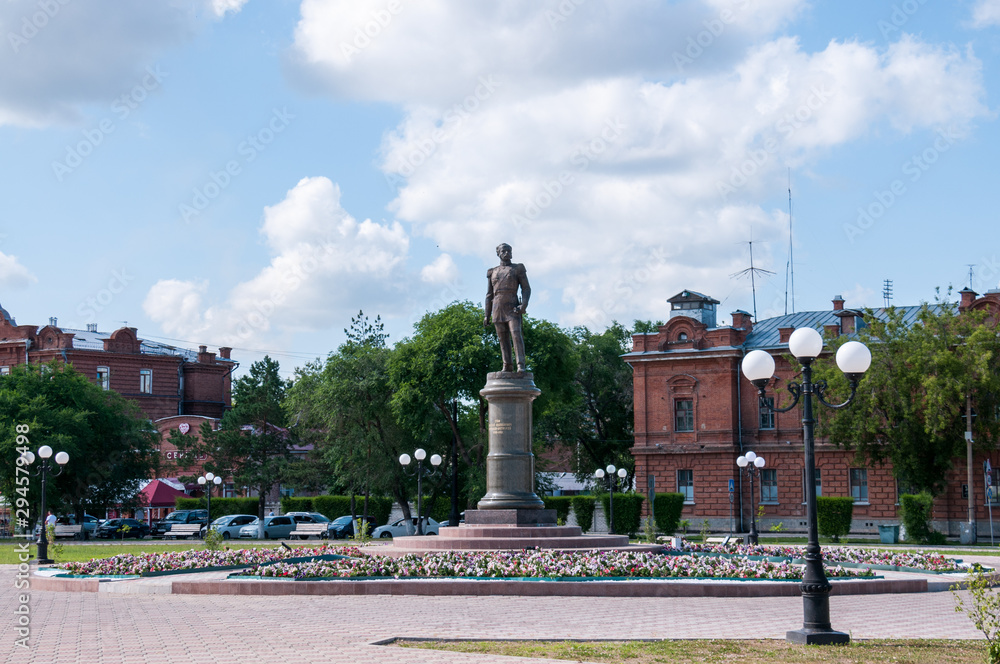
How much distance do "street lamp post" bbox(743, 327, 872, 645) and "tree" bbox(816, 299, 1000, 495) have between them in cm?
3205

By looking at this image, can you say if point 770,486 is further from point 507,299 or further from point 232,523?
point 507,299

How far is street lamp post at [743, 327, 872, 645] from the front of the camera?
1179cm

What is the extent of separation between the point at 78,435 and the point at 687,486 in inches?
1139

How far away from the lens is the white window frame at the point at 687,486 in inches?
2165

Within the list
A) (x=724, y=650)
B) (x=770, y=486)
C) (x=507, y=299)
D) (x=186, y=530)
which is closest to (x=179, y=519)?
(x=186, y=530)

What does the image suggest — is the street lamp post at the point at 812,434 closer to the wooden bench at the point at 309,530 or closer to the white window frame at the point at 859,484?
the wooden bench at the point at 309,530

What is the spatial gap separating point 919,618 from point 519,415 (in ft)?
33.1

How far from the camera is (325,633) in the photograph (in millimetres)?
12477

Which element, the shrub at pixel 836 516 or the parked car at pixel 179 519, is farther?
the parked car at pixel 179 519

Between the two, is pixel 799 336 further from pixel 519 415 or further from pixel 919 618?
pixel 519 415

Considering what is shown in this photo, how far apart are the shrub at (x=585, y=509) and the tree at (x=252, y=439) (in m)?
18.8

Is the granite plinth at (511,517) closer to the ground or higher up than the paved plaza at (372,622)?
higher up

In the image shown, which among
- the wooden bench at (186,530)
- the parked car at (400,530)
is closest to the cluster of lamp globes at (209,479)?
the wooden bench at (186,530)

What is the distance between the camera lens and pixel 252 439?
6212cm
